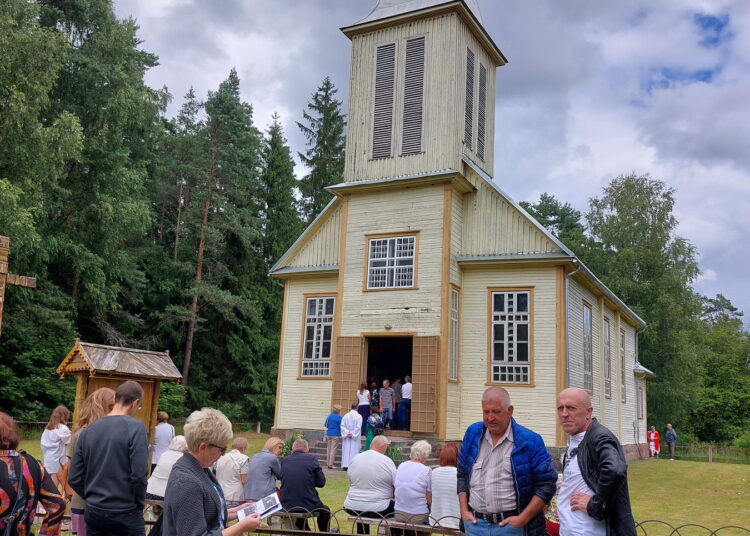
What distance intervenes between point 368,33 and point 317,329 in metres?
9.29

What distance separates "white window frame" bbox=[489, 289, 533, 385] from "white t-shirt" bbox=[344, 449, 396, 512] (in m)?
10.9

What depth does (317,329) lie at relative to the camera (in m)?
21.3

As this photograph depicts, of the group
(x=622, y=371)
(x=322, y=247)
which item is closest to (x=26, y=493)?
(x=322, y=247)

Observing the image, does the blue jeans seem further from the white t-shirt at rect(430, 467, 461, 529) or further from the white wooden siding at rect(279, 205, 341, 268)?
the white wooden siding at rect(279, 205, 341, 268)

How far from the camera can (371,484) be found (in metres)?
8.10

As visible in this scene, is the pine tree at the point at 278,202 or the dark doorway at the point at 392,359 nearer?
the dark doorway at the point at 392,359

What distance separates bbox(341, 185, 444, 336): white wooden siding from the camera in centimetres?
1877

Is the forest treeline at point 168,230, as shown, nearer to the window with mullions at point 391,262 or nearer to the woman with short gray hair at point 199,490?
the window with mullions at point 391,262

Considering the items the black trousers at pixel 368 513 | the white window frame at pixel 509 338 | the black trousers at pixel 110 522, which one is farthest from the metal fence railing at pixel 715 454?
the black trousers at pixel 110 522

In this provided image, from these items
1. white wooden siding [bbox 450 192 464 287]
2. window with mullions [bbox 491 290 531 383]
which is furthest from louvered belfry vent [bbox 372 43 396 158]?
window with mullions [bbox 491 290 531 383]

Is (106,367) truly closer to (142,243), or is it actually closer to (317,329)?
(317,329)

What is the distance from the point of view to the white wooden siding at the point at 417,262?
18766 millimetres

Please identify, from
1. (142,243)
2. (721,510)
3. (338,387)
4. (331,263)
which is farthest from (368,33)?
(142,243)

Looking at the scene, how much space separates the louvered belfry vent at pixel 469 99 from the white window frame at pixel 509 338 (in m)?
4.86
